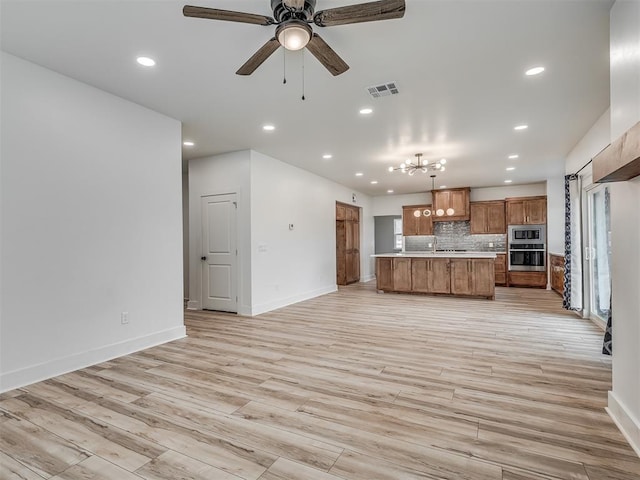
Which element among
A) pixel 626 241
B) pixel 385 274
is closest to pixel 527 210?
pixel 385 274

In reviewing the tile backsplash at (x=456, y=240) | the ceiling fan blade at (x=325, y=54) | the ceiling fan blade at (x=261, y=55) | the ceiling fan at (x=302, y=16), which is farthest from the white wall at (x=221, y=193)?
the tile backsplash at (x=456, y=240)

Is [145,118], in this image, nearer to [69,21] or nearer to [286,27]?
[69,21]

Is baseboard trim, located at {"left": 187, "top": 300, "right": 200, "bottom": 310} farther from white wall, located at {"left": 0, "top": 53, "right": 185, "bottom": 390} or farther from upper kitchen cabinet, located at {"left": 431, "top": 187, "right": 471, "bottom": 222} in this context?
upper kitchen cabinet, located at {"left": 431, "top": 187, "right": 471, "bottom": 222}

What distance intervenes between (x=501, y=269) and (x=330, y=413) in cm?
833

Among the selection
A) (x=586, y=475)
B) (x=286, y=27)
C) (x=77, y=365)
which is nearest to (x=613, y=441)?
(x=586, y=475)

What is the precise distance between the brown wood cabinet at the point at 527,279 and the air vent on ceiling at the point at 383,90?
7.35 metres

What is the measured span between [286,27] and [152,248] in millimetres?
3006

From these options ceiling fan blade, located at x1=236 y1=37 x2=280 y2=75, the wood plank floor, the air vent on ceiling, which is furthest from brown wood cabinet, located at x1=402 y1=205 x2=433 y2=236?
ceiling fan blade, located at x1=236 y1=37 x2=280 y2=75

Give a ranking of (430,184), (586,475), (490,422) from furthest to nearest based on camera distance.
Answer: (430,184) < (490,422) < (586,475)

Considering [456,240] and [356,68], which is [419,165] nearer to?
[356,68]

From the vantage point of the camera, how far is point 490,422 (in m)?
2.19

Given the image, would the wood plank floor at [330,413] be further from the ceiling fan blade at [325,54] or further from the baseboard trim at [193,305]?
the ceiling fan blade at [325,54]

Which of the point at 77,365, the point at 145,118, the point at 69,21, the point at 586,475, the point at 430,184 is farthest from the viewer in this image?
the point at 430,184

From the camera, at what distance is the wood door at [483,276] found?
22.7ft
